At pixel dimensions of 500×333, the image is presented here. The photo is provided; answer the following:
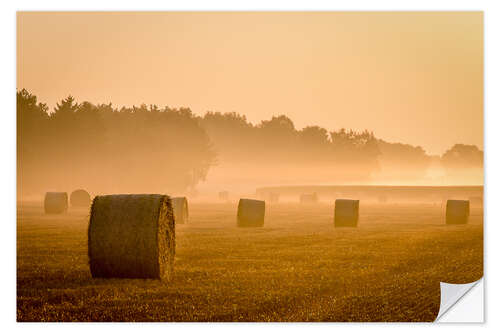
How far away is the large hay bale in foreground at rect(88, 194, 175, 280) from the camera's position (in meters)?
8.18

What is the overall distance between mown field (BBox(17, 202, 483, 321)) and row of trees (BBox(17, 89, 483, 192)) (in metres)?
1.02

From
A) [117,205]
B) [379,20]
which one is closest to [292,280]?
[117,205]

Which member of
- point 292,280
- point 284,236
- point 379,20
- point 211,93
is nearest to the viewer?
point 292,280

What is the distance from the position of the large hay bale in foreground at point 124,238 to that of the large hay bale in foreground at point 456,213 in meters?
10.2

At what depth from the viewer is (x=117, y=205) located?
8328 mm

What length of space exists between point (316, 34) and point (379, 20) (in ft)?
2.99

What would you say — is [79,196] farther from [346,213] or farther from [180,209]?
[346,213]

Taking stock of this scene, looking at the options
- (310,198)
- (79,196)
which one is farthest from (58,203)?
(310,198)

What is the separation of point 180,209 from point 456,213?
7.04 m

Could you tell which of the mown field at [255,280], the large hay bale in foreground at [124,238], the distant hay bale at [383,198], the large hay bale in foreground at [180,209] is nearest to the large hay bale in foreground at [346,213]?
the distant hay bale at [383,198]

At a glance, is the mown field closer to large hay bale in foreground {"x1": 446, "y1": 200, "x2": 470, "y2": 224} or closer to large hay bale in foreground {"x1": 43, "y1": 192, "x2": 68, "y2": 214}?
large hay bale in foreground {"x1": 43, "y1": 192, "x2": 68, "y2": 214}

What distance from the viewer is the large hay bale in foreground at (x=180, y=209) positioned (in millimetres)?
15897

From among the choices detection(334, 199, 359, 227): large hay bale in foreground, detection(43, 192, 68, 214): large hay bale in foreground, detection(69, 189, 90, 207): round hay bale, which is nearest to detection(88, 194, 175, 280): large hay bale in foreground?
detection(69, 189, 90, 207): round hay bale
